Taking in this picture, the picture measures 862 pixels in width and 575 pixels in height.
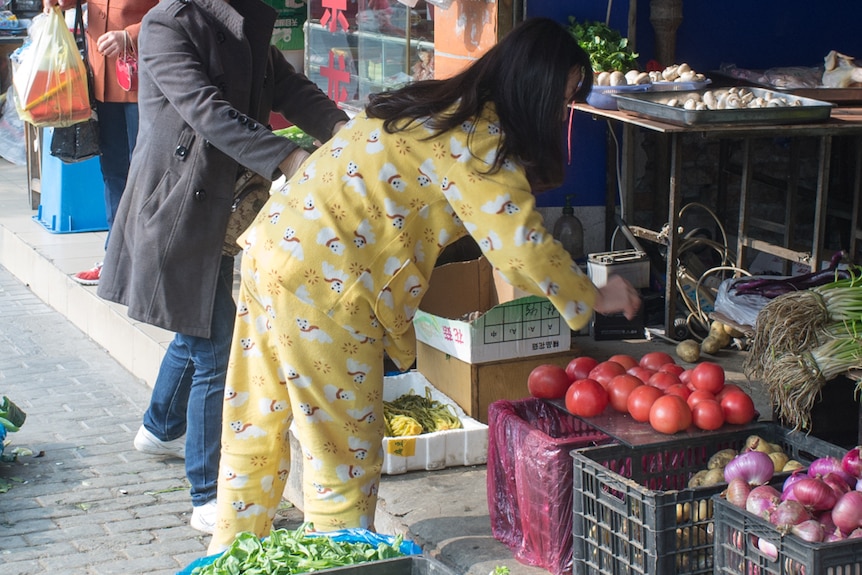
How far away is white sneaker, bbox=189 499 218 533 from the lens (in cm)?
439

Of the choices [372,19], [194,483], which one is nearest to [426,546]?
[194,483]

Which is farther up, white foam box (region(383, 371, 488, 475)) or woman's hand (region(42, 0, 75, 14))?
woman's hand (region(42, 0, 75, 14))

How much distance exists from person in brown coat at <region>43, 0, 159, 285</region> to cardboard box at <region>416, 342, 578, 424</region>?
2.47 metres

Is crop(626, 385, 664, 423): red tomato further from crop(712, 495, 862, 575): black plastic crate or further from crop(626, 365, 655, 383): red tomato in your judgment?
crop(712, 495, 862, 575): black plastic crate

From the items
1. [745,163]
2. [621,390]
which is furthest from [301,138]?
[621,390]

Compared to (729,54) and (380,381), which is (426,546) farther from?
(729,54)

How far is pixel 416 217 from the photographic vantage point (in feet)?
10.5

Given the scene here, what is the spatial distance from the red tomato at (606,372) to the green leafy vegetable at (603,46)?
2.57m

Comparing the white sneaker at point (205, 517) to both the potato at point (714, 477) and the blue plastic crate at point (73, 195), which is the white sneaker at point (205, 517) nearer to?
the potato at point (714, 477)

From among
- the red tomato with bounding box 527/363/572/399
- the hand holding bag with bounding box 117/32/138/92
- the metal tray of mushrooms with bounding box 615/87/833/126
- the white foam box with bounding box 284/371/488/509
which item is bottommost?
the white foam box with bounding box 284/371/488/509

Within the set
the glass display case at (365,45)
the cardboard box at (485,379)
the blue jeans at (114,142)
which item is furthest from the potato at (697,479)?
the blue jeans at (114,142)

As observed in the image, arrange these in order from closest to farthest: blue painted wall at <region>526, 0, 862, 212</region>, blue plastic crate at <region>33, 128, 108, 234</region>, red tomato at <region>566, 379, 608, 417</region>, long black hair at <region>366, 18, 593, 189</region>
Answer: long black hair at <region>366, 18, 593, 189</region>
red tomato at <region>566, 379, 608, 417</region>
blue painted wall at <region>526, 0, 862, 212</region>
blue plastic crate at <region>33, 128, 108, 234</region>

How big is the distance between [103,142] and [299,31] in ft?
10.1

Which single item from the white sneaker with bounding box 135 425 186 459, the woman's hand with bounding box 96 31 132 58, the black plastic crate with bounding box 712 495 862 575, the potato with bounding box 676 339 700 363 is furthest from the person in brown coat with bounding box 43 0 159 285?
the black plastic crate with bounding box 712 495 862 575
